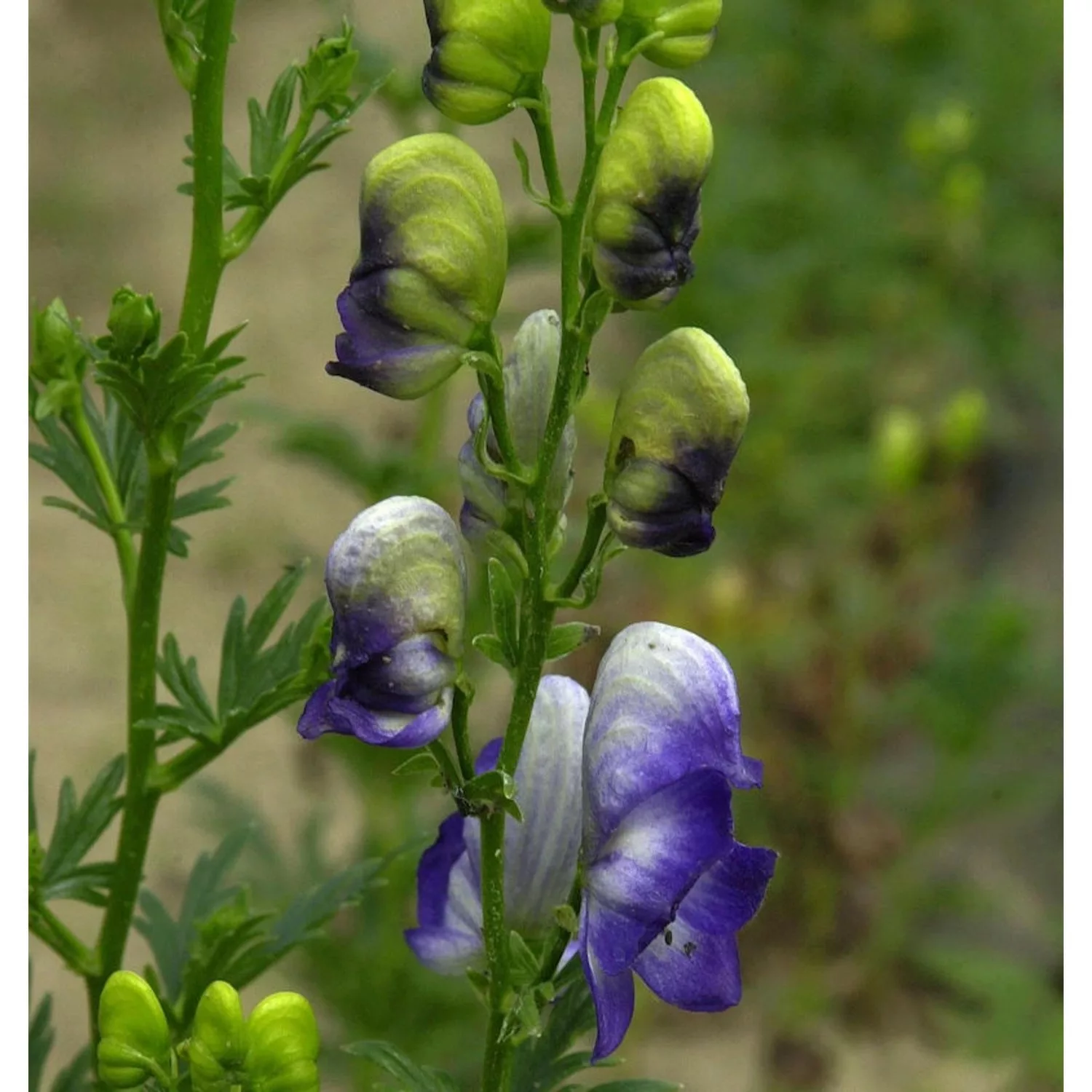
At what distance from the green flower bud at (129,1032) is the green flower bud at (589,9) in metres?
0.60

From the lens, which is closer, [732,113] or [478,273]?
[478,273]

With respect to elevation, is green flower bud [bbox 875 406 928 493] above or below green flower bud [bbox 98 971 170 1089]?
above

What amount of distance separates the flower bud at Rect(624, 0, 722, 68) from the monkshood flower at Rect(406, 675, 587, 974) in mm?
398

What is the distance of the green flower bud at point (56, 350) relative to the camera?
47.7 inches

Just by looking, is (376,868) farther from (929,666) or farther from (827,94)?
(827,94)

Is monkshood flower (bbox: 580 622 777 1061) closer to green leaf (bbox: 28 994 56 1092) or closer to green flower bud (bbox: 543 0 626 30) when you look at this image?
green flower bud (bbox: 543 0 626 30)

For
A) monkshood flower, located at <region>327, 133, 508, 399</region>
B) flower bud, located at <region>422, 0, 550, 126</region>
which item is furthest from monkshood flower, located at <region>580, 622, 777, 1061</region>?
flower bud, located at <region>422, 0, 550, 126</region>

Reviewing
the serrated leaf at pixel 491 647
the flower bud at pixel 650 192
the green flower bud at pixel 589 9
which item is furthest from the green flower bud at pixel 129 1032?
the green flower bud at pixel 589 9

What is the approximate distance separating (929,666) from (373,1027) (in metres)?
1.13

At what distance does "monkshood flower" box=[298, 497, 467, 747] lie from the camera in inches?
37.3

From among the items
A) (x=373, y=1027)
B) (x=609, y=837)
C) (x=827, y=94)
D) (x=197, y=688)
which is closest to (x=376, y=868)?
(x=197, y=688)

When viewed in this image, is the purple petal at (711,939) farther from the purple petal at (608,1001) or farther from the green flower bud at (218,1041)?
the green flower bud at (218,1041)

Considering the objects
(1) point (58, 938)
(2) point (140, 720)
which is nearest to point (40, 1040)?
(1) point (58, 938)

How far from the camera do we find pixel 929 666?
2730mm
